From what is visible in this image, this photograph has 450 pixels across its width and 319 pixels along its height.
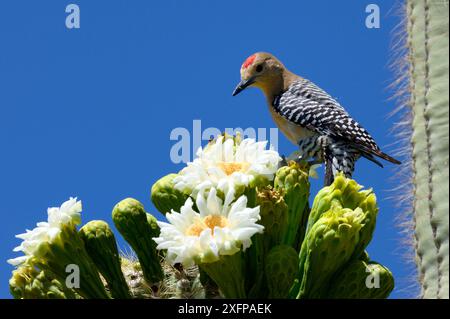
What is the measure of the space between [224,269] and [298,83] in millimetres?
5523

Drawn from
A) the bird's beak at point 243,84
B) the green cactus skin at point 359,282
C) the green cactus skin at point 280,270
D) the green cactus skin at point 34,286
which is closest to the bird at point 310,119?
the bird's beak at point 243,84

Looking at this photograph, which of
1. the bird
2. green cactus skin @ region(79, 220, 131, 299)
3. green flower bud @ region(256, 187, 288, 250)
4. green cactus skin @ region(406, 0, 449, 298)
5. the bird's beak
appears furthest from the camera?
the bird's beak

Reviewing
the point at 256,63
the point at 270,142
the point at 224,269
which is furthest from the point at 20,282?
the point at 256,63

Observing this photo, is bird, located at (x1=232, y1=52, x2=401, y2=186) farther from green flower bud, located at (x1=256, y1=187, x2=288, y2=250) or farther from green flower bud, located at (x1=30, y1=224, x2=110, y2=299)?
green flower bud, located at (x1=30, y1=224, x2=110, y2=299)

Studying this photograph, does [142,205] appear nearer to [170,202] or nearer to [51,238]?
[170,202]

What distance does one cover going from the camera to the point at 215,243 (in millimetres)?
3617

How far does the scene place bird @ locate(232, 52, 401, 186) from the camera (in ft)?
24.5

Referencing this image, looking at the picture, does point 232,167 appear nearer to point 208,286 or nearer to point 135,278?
point 208,286

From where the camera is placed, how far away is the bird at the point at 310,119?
747 centimetres

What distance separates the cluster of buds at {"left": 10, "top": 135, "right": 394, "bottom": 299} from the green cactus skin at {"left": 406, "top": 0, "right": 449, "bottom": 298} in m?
0.28

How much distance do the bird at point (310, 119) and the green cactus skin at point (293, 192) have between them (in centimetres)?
258

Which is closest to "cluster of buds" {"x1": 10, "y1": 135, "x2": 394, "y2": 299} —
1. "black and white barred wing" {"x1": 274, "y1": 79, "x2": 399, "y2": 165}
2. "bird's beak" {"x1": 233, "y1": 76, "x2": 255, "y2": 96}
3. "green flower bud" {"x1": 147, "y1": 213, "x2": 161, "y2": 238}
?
"green flower bud" {"x1": 147, "y1": 213, "x2": 161, "y2": 238}
